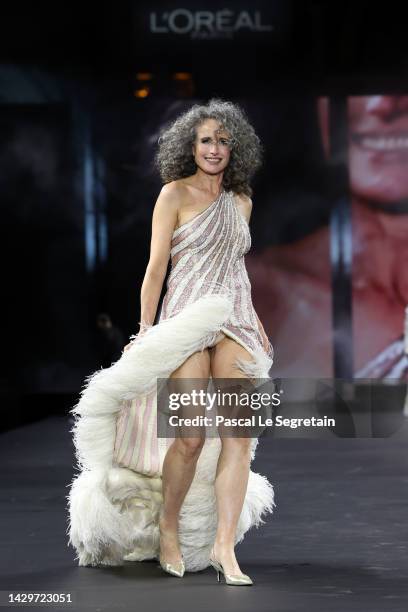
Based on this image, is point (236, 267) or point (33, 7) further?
point (33, 7)

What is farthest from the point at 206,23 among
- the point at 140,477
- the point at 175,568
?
the point at 175,568

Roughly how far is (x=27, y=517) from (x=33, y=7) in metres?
7.84

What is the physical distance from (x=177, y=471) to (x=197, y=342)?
0.41 meters

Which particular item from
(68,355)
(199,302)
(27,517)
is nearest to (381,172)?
A: (68,355)

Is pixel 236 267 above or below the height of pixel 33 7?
below

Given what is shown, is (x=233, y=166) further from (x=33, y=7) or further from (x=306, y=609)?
(x=33, y=7)

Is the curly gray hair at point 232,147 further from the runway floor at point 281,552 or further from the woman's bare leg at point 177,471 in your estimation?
the runway floor at point 281,552

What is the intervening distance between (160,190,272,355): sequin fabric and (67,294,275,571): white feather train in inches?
2.6

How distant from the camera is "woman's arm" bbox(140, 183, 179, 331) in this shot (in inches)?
143

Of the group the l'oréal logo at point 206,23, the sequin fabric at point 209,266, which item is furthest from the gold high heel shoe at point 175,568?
the l'oréal logo at point 206,23

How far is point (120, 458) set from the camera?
151 inches

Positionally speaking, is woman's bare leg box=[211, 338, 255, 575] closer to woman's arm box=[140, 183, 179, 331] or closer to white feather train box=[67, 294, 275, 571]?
white feather train box=[67, 294, 275, 571]

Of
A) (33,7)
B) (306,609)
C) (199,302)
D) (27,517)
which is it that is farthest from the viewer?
(33,7)

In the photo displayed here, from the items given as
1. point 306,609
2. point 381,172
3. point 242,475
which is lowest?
point 306,609
